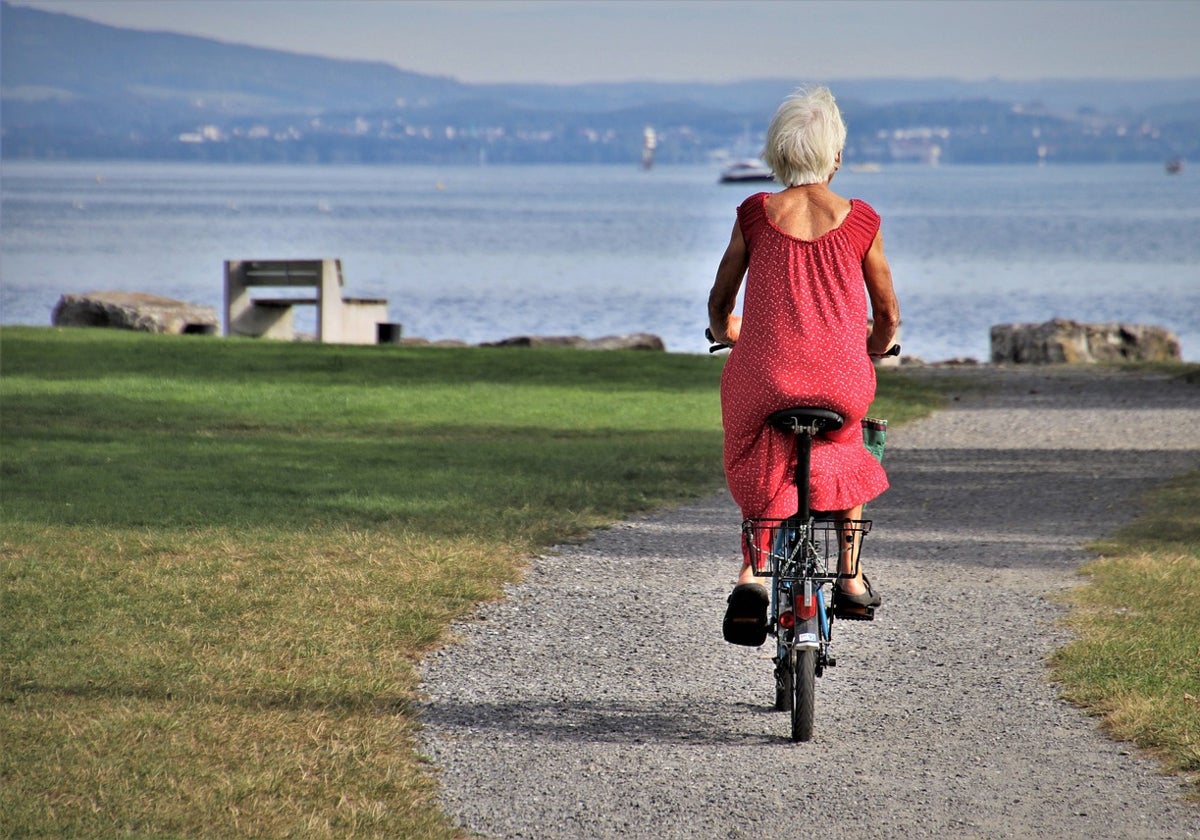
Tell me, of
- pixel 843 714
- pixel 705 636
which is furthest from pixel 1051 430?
pixel 843 714

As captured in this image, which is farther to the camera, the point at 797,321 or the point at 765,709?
the point at 765,709

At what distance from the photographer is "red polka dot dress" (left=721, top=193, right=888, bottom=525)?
470 cm

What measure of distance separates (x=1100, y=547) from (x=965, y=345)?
1031 inches

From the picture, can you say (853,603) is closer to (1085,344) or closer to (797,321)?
(797,321)

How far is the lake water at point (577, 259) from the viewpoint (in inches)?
1596

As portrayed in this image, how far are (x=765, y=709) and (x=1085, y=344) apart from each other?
16863 millimetres

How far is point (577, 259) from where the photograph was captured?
6694 centimetres

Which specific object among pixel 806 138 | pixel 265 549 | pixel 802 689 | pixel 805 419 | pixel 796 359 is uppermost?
pixel 806 138

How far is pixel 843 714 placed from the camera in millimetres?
5344

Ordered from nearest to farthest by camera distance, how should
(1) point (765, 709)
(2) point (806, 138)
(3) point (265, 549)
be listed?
(2) point (806, 138) < (1) point (765, 709) < (3) point (265, 549)

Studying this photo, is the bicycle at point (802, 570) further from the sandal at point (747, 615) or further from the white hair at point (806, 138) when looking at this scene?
the white hair at point (806, 138)

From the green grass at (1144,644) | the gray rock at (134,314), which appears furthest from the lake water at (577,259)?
the green grass at (1144,644)

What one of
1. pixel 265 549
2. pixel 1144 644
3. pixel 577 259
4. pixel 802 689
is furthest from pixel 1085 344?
pixel 577 259

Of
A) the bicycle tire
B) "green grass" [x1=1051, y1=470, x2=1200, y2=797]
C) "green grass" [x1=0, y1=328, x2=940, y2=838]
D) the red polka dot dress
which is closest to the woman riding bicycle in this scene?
the red polka dot dress
